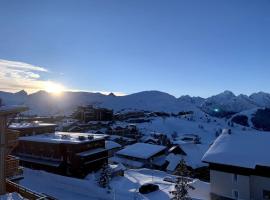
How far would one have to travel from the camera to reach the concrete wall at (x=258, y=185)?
2806 centimetres

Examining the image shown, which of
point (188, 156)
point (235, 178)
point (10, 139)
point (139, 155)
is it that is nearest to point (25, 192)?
point (10, 139)

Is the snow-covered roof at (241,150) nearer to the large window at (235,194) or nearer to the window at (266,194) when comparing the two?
the window at (266,194)

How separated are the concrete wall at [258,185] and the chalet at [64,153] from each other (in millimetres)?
21830

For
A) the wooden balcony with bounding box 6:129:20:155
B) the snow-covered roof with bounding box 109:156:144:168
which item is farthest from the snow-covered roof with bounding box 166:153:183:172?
the wooden balcony with bounding box 6:129:20:155

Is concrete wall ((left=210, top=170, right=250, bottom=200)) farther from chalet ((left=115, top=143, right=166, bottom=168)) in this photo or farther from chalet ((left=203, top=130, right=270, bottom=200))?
chalet ((left=115, top=143, right=166, bottom=168))

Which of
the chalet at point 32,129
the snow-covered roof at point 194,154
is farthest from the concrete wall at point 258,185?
the chalet at point 32,129

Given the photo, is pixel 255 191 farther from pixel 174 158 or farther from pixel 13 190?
pixel 174 158

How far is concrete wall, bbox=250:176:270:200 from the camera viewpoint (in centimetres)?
2806

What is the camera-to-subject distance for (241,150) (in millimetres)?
30562

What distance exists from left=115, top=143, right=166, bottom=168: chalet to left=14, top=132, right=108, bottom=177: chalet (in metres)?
14.0

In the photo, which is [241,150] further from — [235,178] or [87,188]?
[87,188]

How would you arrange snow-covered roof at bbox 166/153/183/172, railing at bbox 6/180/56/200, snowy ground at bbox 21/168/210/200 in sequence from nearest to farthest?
railing at bbox 6/180/56/200 → snowy ground at bbox 21/168/210/200 → snow-covered roof at bbox 166/153/183/172

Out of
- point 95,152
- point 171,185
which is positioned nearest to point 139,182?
point 171,185

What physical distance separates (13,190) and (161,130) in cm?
12362
